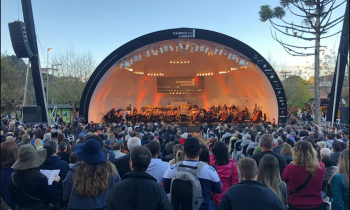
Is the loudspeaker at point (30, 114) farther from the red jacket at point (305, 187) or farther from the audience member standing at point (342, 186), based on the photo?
the audience member standing at point (342, 186)

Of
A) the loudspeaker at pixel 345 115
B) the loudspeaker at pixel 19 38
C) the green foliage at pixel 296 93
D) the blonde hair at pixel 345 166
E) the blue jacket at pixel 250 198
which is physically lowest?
the blue jacket at pixel 250 198

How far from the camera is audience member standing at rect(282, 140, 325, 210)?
2953mm

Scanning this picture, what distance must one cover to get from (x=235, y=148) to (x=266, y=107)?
1344cm

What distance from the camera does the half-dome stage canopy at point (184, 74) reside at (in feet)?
51.4

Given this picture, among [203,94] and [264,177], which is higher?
[203,94]

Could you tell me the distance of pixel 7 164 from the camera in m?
3.12

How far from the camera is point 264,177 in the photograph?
2.58 meters

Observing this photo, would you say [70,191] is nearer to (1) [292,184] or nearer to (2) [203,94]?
(1) [292,184]

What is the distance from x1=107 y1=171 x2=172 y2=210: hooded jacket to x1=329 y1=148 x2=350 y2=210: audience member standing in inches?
66.6

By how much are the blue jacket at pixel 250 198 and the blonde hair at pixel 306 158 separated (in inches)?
38.3

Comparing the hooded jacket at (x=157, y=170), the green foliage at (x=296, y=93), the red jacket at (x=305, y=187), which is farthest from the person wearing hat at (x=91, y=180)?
the green foliage at (x=296, y=93)

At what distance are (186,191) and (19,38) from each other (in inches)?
507

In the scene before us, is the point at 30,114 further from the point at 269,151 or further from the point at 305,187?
the point at 305,187

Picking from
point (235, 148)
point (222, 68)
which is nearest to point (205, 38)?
point (222, 68)
